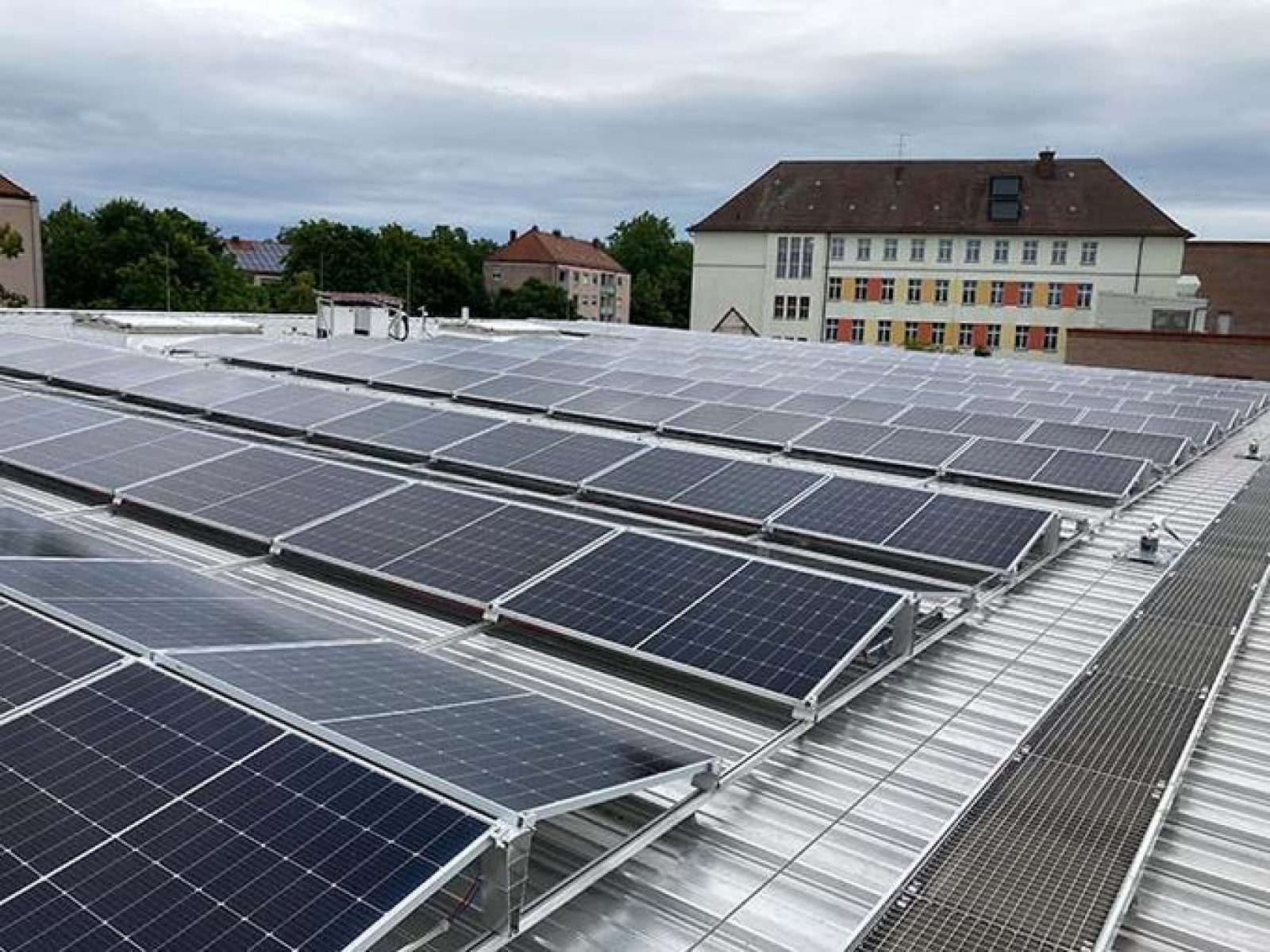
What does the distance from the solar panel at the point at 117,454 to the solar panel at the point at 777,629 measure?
28.7ft

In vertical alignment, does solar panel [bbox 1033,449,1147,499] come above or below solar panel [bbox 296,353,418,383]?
below

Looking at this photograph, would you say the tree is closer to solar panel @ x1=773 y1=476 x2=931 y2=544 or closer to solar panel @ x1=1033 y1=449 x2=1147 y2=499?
solar panel @ x1=773 y1=476 x2=931 y2=544

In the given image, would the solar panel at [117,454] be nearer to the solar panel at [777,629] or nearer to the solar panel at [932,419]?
the solar panel at [777,629]

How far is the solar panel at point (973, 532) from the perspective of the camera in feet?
40.1

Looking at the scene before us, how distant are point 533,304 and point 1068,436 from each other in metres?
92.0

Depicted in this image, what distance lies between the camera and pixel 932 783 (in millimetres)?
7680

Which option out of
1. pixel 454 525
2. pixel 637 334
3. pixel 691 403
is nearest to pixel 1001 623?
pixel 454 525

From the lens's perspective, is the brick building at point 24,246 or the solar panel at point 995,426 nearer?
the solar panel at point 995,426

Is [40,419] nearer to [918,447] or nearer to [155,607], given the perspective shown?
[155,607]

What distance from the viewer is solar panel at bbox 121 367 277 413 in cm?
2134

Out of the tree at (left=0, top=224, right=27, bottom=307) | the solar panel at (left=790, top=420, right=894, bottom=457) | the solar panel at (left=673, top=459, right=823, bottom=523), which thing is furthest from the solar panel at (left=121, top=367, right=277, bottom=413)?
the tree at (left=0, top=224, right=27, bottom=307)

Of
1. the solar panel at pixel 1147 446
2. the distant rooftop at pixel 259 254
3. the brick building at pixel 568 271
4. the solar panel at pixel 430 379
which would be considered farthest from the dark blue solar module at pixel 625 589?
the distant rooftop at pixel 259 254

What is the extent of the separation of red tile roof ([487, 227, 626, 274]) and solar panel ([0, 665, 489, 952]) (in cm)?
13428

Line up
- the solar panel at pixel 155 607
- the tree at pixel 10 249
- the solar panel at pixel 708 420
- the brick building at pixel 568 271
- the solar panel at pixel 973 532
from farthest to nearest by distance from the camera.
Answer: the brick building at pixel 568 271 → the tree at pixel 10 249 → the solar panel at pixel 708 420 → the solar panel at pixel 973 532 → the solar panel at pixel 155 607
